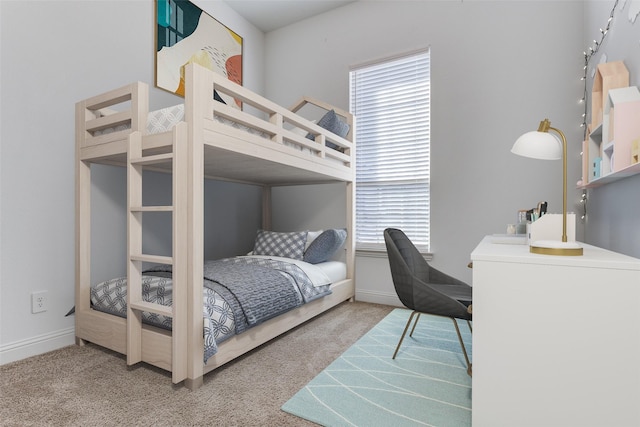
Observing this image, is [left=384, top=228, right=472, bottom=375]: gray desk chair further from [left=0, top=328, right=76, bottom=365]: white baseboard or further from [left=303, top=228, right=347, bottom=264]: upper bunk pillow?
[left=0, top=328, right=76, bottom=365]: white baseboard

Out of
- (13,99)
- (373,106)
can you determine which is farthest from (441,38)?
(13,99)

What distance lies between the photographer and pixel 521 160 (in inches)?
105

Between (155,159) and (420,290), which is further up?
(155,159)

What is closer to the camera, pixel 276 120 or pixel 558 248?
pixel 558 248

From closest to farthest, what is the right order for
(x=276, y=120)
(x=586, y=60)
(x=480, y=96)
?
1. (x=276, y=120)
2. (x=586, y=60)
3. (x=480, y=96)

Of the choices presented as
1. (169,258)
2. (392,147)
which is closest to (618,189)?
(392,147)

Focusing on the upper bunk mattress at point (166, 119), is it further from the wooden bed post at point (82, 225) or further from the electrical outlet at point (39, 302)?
the electrical outlet at point (39, 302)

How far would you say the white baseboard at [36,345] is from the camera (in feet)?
6.19

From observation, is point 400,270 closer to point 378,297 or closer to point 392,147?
point 378,297

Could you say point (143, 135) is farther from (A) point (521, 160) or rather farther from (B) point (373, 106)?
(A) point (521, 160)

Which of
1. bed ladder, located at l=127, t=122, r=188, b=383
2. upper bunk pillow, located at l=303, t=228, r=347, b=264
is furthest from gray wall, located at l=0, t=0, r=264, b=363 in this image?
upper bunk pillow, located at l=303, t=228, r=347, b=264

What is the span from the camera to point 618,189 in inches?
64.4

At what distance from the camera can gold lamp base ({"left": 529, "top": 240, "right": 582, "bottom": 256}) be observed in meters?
1.13

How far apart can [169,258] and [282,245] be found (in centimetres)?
144
